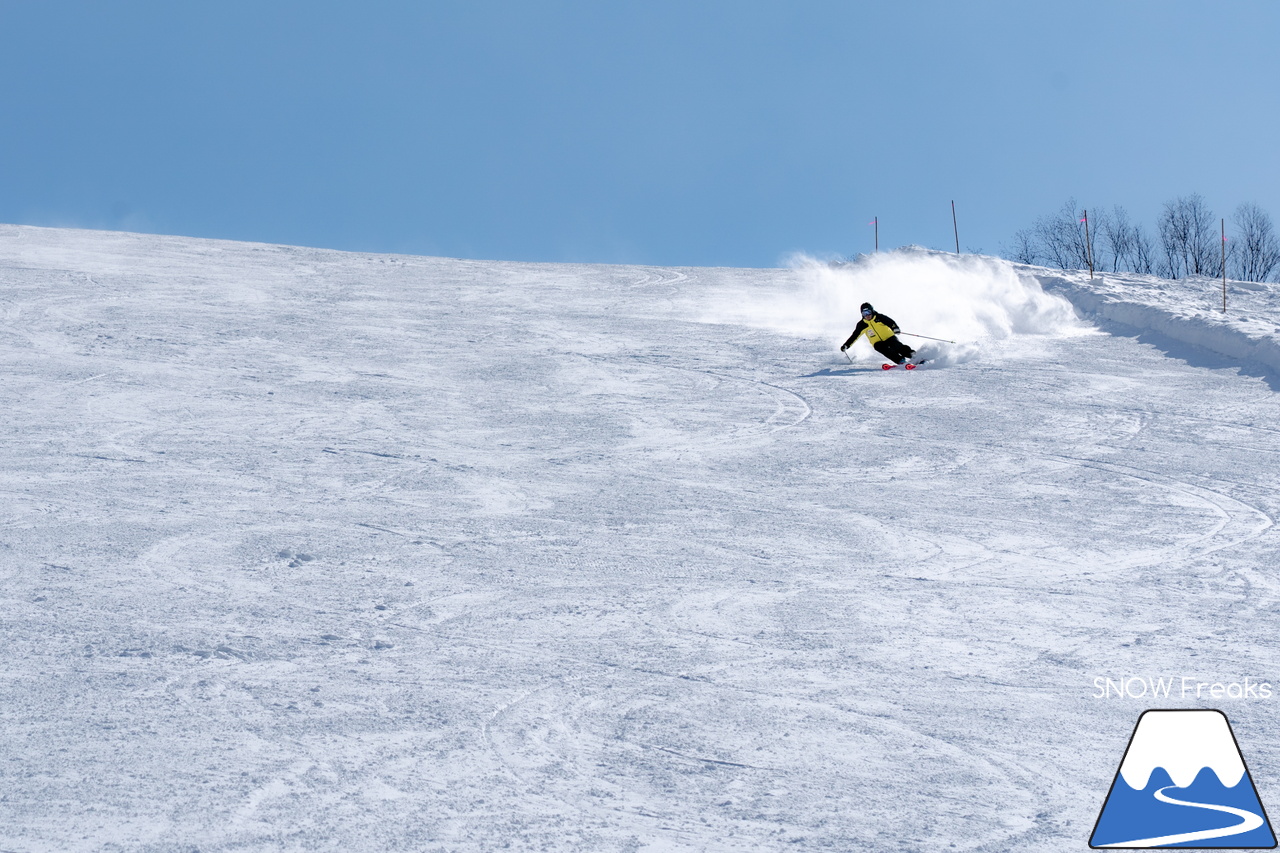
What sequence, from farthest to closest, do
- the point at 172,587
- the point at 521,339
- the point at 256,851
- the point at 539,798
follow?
the point at 521,339, the point at 172,587, the point at 539,798, the point at 256,851

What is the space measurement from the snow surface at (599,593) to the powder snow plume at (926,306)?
2.28m

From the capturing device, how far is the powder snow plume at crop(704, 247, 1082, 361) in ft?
48.1

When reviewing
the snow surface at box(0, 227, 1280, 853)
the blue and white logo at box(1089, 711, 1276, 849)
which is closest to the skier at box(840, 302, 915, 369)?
the snow surface at box(0, 227, 1280, 853)

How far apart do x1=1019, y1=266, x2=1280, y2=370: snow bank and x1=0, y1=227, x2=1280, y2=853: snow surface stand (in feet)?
1.91

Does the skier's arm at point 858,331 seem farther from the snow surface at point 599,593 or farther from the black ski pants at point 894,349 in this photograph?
the snow surface at point 599,593

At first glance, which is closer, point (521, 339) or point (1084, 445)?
point (1084, 445)

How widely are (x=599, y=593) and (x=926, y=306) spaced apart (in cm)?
1133

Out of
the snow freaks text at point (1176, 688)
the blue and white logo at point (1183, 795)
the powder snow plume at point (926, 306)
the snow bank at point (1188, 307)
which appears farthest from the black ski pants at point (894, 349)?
the blue and white logo at point (1183, 795)

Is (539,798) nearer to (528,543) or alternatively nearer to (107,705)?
(107,705)

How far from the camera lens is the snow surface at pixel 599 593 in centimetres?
361

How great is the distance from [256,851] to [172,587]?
2446mm

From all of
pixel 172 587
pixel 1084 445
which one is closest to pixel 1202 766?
pixel 172 587

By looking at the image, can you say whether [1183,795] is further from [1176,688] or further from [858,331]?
[858,331]

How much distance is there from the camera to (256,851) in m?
3.28
